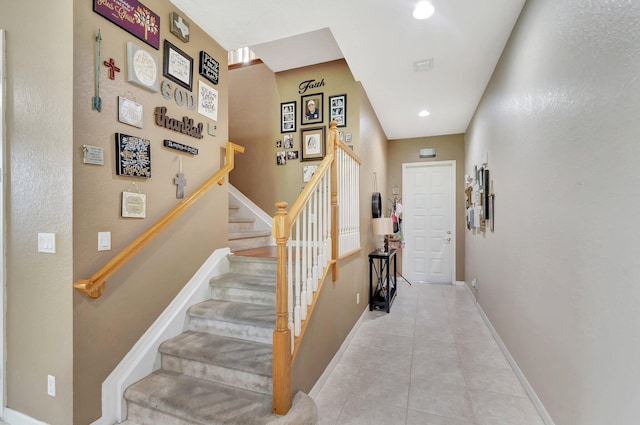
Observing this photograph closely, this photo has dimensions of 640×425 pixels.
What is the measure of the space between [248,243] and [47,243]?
1899 mm

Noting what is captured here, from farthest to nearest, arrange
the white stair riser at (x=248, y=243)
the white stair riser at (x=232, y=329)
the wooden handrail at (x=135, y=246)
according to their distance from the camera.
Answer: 1. the white stair riser at (x=248, y=243)
2. the white stair riser at (x=232, y=329)
3. the wooden handrail at (x=135, y=246)

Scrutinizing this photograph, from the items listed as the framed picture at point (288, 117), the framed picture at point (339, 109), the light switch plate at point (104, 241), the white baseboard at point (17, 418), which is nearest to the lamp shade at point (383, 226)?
the framed picture at point (339, 109)

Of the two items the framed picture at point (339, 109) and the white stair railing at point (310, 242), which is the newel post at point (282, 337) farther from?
the framed picture at point (339, 109)

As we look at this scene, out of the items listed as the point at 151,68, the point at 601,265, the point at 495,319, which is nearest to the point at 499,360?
the point at 495,319

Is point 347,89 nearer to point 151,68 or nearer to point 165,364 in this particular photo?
point 151,68

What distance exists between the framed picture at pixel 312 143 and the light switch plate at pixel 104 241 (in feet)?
7.92

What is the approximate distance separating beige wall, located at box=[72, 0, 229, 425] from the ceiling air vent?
2140mm

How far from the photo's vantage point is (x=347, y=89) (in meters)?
3.47

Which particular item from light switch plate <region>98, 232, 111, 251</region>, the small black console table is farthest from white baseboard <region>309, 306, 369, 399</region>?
light switch plate <region>98, 232, 111, 251</region>

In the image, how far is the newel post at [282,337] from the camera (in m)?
1.61

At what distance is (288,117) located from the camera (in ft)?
12.5

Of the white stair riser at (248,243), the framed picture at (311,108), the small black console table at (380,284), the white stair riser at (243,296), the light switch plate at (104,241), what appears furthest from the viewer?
the small black console table at (380,284)

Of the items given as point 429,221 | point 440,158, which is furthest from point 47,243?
point 440,158

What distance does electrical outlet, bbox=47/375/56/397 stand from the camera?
162 cm
